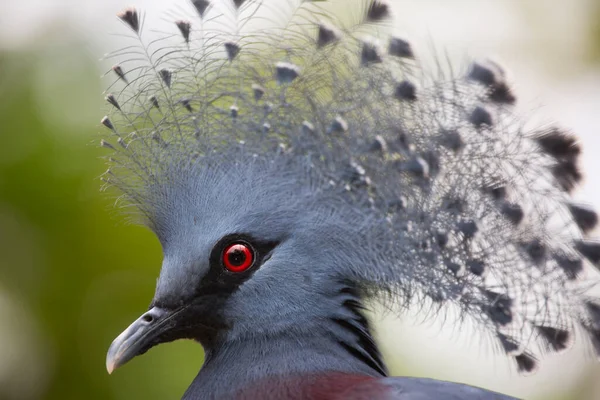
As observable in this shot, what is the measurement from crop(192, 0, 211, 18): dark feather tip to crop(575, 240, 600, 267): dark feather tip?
4.51 feet

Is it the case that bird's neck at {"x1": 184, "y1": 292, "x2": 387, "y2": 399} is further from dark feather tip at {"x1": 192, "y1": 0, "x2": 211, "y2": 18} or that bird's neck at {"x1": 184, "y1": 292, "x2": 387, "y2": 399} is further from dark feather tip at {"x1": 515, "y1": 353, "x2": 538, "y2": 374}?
dark feather tip at {"x1": 192, "y1": 0, "x2": 211, "y2": 18}

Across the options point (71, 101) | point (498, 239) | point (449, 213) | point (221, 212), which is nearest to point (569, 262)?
point (498, 239)

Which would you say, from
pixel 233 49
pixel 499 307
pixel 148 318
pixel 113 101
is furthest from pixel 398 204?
pixel 113 101

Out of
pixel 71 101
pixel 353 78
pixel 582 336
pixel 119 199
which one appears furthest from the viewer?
pixel 71 101

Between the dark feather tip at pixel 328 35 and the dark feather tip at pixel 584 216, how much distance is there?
2.91 feet

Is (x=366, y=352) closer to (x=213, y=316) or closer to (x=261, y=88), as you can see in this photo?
(x=213, y=316)

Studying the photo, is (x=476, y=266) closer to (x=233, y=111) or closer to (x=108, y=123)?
(x=233, y=111)

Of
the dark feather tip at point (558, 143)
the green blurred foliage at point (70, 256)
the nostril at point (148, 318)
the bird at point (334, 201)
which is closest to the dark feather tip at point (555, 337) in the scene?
the bird at point (334, 201)

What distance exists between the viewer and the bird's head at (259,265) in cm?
225

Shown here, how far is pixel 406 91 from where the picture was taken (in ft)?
7.31

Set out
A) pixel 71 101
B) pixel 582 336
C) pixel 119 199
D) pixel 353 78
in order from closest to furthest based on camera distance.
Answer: pixel 582 336, pixel 353 78, pixel 119 199, pixel 71 101

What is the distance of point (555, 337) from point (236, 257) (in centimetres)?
99

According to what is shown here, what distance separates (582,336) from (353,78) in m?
1.04

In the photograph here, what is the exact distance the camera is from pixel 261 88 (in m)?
2.34
